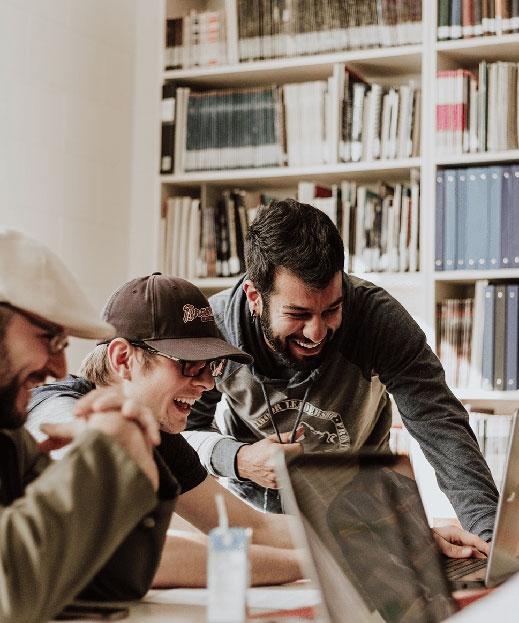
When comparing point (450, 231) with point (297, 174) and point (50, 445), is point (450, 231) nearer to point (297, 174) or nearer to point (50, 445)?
point (297, 174)

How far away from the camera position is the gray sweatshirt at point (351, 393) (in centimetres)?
188

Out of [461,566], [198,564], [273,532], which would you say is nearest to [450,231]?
[273,532]

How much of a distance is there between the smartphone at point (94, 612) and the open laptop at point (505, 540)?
1.59 ft

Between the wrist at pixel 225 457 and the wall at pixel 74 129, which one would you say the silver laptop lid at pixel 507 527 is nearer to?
the wrist at pixel 225 457

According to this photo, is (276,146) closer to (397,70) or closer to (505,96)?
(397,70)

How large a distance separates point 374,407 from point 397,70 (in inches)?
61.3

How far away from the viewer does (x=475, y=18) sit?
2.94 meters

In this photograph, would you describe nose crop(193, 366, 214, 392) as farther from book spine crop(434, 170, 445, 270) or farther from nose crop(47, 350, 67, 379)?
book spine crop(434, 170, 445, 270)

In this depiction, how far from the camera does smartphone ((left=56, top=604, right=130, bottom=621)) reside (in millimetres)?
1066

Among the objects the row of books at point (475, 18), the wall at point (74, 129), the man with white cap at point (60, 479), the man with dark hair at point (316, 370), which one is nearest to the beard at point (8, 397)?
the man with white cap at point (60, 479)

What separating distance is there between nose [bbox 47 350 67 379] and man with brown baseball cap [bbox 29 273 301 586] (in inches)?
17.4

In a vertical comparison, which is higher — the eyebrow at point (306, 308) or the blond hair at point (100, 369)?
the eyebrow at point (306, 308)

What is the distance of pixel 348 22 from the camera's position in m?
3.10

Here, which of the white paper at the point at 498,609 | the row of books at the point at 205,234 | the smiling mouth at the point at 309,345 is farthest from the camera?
the row of books at the point at 205,234
